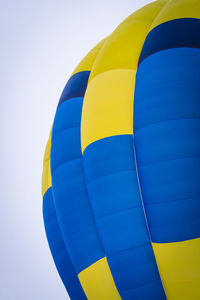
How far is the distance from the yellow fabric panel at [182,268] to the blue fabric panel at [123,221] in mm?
148

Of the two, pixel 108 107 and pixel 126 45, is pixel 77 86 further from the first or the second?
pixel 108 107

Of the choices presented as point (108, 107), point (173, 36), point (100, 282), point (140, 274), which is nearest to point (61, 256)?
point (100, 282)

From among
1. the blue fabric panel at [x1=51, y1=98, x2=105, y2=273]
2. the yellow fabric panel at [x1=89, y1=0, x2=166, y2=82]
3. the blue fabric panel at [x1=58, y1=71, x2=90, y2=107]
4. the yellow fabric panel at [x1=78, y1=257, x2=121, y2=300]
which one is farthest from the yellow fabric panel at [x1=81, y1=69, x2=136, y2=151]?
the yellow fabric panel at [x1=78, y1=257, x2=121, y2=300]

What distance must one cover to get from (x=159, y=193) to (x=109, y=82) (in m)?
1.39

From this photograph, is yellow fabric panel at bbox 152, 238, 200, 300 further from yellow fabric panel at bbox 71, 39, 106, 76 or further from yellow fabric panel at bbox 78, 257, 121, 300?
yellow fabric panel at bbox 71, 39, 106, 76

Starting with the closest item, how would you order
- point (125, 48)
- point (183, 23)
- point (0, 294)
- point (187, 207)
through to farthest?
1. point (187, 207)
2. point (183, 23)
3. point (125, 48)
4. point (0, 294)

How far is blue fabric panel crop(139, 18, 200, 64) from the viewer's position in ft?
13.9

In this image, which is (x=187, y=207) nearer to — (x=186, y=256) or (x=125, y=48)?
(x=186, y=256)

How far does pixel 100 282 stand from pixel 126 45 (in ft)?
8.54

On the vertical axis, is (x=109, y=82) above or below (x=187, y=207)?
above

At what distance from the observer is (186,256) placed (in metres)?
3.73

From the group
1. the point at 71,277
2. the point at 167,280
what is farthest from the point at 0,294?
the point at 167,280

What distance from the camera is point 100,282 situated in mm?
4297

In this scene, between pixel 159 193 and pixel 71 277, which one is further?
pixel 71 277
